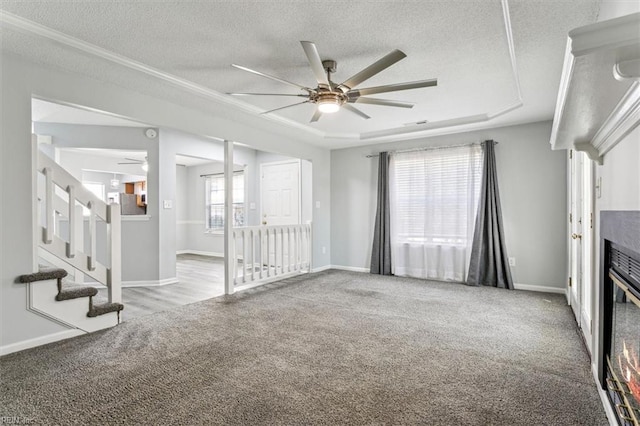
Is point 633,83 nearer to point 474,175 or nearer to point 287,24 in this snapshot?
point 287,24

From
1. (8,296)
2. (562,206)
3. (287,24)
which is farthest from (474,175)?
(8,296)

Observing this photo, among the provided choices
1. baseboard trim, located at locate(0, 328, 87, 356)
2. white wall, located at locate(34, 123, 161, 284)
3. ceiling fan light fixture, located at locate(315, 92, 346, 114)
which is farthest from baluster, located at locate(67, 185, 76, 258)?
ceiling fan light fixture, located at locate(315, 92, 346, 114)

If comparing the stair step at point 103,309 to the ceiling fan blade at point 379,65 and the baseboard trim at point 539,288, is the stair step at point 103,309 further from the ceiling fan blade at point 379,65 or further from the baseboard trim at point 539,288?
the baseboard trim at point 539,288

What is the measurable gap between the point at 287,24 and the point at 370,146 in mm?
3787

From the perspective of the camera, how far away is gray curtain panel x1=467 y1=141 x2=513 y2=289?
14.9 feet

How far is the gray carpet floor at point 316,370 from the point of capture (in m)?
1.78

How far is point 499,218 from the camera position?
180 inches

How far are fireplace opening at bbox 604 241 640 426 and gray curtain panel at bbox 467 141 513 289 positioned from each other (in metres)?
2.84

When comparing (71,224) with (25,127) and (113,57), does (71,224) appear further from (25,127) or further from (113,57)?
(113,57)

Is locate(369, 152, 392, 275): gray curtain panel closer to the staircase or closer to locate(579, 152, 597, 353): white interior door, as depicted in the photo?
locate(579, 152, 597, 353): white interior door

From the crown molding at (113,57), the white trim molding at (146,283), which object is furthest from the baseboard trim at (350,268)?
the crown molding at (113,57)

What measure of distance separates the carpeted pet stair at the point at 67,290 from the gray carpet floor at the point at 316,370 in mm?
212

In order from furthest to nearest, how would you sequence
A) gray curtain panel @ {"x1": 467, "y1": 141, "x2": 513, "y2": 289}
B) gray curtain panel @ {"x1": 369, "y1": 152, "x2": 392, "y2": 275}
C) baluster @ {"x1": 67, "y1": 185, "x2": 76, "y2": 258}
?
gray curtain panel @ {"x1": 369, "y1": 152, "x2": 392, "y2": 275} → gray curtain panel @ {"x1": 467, "y1": 141, "x2": 513, "y2": 289} → baluster @ {"x1": 67, "y1": 185, "x2": 76, "y2": 258}

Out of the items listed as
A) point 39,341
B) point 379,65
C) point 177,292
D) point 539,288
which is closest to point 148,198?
point 177,292
